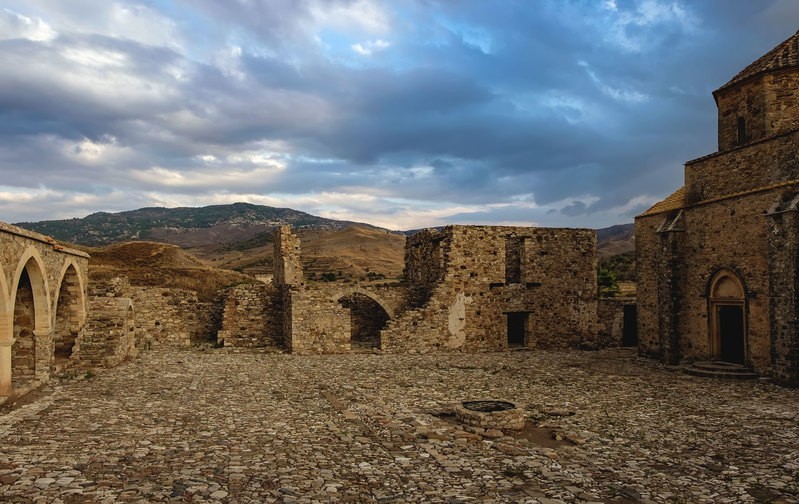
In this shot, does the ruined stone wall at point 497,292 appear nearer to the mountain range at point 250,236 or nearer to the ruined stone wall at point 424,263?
the ruined stone wall at point 424,263

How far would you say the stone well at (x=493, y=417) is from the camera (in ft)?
33.1

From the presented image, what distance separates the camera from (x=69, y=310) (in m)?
20.0

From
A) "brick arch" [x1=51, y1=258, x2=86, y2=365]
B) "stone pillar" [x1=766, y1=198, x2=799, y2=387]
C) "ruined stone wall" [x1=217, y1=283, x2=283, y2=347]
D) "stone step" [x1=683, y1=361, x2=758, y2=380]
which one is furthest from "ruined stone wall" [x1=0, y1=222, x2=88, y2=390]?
"stone pillar" [x1=766, y1=198, x2=799, y2=387]

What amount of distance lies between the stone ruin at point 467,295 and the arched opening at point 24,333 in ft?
26.2

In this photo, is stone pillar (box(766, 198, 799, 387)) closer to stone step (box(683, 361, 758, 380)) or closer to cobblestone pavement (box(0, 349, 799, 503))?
cobblestone pavement (box(0, 349, 799, 503))

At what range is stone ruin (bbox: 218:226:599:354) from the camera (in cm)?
2212

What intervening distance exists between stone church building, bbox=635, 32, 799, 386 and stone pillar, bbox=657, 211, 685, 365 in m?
0.03

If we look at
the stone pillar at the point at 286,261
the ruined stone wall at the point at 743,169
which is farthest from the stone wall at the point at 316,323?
the ruined stone wall at the point at 743,169

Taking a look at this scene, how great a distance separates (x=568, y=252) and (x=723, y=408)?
12.6 meters

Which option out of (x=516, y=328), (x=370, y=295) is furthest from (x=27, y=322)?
(x=516, y=328)

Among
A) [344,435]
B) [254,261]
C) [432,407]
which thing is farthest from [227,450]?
[254,261]

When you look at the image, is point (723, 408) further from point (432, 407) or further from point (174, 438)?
point (174, 438)

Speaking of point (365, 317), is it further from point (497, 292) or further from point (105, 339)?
point (105, 339)

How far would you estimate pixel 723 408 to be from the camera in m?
11.7
